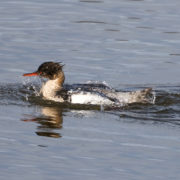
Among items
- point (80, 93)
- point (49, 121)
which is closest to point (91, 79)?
Result: point (80, 93)

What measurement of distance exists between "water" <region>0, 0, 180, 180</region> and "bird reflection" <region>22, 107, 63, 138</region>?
0.7 inches

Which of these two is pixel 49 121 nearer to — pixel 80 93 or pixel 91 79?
pixel 80 93

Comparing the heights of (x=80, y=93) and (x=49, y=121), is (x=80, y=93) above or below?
above

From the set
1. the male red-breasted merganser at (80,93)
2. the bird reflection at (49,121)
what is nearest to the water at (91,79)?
the bird reflection at (49,121)

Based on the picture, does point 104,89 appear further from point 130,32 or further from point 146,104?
point 130,32

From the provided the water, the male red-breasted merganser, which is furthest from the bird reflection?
the male red-breasted merganser

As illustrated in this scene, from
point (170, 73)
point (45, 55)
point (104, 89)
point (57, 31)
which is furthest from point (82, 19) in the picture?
point (104, 89)

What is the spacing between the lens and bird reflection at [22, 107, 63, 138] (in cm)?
1097

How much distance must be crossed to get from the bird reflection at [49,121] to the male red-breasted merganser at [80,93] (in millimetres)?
581

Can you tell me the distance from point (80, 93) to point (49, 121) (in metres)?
1.61

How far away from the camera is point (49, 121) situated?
1183 cm

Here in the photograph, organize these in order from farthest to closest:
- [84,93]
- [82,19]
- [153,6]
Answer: [153,6], [82,19], [84,93]

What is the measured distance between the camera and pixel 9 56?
1602 cm

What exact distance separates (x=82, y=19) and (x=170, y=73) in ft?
15.6
